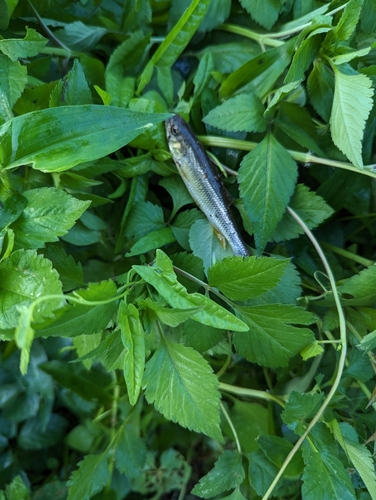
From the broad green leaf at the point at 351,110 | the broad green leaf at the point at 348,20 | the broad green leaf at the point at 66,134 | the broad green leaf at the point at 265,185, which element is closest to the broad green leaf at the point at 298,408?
the broad green leaf at the point at 265,185

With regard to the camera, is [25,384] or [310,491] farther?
[25,384]

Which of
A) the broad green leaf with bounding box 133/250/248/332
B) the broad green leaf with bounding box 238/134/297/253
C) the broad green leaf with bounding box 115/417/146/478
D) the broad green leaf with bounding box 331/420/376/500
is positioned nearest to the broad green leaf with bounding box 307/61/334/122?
the broad green leaf with bounding box 238/134/297/253

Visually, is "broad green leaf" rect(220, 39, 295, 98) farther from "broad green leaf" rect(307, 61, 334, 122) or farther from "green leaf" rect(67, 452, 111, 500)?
"green leaf" rect(67, 452, 111, 500)

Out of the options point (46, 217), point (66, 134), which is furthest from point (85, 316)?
point (66, 134)

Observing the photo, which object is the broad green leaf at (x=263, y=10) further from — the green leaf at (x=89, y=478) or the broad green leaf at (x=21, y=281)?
the green leaf at (x=89, y=478)

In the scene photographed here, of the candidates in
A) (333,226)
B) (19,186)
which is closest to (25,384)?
(19,186)

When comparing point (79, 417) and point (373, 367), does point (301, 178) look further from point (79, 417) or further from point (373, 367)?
point (79, 417)

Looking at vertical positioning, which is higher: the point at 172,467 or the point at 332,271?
the point at 332,271
